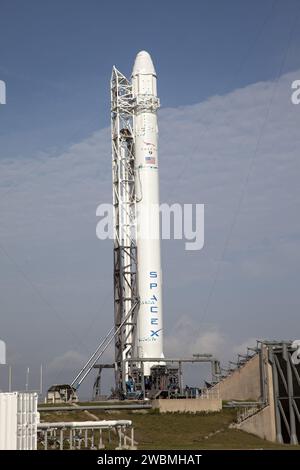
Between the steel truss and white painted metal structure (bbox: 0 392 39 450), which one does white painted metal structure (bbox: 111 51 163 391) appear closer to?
the steel truss

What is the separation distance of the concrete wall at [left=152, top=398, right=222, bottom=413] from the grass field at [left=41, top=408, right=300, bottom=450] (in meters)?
0.76

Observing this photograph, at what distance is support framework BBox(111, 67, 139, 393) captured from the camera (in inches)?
2707

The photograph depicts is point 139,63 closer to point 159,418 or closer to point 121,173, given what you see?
point 121,173

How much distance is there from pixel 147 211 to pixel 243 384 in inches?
711

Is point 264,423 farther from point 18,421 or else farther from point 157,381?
point 18,421

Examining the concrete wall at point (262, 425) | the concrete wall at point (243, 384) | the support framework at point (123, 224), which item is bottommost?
the concrete wall at point (262, 425)

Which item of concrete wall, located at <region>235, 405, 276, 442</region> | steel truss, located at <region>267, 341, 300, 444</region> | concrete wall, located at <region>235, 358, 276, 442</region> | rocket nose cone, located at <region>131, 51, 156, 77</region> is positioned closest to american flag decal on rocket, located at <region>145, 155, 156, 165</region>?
rocket nose cone, located at <region>131, 51, 156, 77</region>

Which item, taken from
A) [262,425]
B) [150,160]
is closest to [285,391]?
[262,425]

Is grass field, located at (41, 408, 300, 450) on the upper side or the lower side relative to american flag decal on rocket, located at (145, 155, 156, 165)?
lower

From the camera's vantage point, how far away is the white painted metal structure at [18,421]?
101 feet

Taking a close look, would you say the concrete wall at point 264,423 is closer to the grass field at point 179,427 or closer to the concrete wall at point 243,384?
the grass field at point 179,427

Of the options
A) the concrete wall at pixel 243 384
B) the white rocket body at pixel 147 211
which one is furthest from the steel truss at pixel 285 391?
the white rocket body at pixel 147 211

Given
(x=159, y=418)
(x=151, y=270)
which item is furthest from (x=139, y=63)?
(x=159, y=418)
